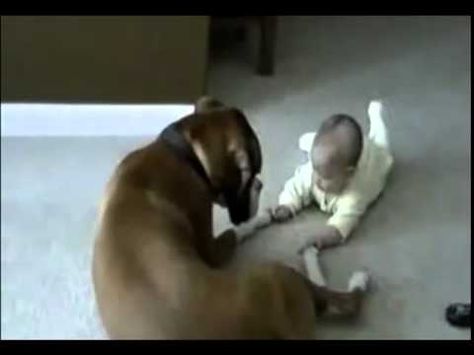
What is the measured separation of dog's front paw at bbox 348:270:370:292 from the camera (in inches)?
80.2

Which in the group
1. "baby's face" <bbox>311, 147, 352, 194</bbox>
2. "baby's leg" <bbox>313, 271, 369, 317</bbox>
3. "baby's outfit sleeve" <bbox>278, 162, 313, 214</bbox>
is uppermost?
"baby's face" <bbox>311, 147, 352, 194</bbox>

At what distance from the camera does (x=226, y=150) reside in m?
1.95

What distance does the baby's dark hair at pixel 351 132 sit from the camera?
7.06 ft

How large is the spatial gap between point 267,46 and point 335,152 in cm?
52

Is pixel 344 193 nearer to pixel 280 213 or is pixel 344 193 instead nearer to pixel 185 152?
pixel 280 213

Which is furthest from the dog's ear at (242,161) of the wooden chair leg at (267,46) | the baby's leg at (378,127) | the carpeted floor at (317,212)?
the wooden chair leg at (267,46)

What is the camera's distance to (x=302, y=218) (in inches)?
86.7

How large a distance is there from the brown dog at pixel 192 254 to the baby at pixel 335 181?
0.14 meters

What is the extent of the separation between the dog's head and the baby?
0.69 feet

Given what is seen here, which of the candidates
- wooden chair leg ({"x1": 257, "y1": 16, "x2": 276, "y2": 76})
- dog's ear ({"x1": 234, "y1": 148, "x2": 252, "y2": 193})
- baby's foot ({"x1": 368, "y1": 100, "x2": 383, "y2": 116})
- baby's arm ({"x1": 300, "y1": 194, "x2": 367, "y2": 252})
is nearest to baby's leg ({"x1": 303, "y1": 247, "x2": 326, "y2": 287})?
baby's arm ({"x1": 300, "y1": 194, "x2": 367, "y2": 252})

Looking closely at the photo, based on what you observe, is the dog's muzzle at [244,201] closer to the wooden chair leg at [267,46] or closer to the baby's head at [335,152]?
the baby's head at [335,152]

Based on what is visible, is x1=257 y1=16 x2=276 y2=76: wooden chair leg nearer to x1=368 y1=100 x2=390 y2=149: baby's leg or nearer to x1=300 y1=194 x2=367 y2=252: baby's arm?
x1=368 y1=100 x2=390 y2=149: baby's leg

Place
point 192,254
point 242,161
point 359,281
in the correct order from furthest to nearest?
point 359,281
point 242,161
point 192,254

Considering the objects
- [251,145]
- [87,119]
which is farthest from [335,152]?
[87,119]
